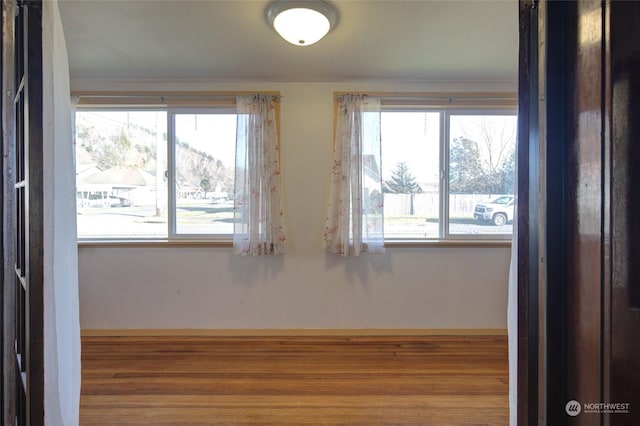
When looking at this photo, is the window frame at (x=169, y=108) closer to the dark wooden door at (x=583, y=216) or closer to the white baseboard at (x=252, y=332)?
the white baseboard at (x=252, y=332)

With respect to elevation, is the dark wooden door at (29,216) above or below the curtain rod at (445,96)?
below

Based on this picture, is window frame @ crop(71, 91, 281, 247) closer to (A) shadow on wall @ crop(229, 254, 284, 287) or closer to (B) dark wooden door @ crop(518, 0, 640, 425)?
(A) shadow on wall @ crop(229, 254, 284, 287)

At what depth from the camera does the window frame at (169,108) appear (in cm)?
251

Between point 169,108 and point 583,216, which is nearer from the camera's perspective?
point 583,216

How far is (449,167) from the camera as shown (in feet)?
8.62

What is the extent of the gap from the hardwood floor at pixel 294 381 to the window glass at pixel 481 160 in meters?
1.18

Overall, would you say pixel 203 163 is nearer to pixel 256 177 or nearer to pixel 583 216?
pixel 256 177

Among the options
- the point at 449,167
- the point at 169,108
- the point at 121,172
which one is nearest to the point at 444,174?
the point at 449,167

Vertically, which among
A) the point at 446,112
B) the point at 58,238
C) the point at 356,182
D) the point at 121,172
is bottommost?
the point at 58,238

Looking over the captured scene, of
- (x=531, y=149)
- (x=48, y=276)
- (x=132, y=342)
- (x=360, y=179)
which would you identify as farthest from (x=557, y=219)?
(x=132, y=342)

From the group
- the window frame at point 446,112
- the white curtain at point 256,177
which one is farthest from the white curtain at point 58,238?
the window frame at point 446,112

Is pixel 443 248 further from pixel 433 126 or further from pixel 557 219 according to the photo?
pixel 557 219

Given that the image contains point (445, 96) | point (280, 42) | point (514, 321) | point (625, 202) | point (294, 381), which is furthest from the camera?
point (445, 96)

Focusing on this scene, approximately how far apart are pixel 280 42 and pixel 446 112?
148cm
